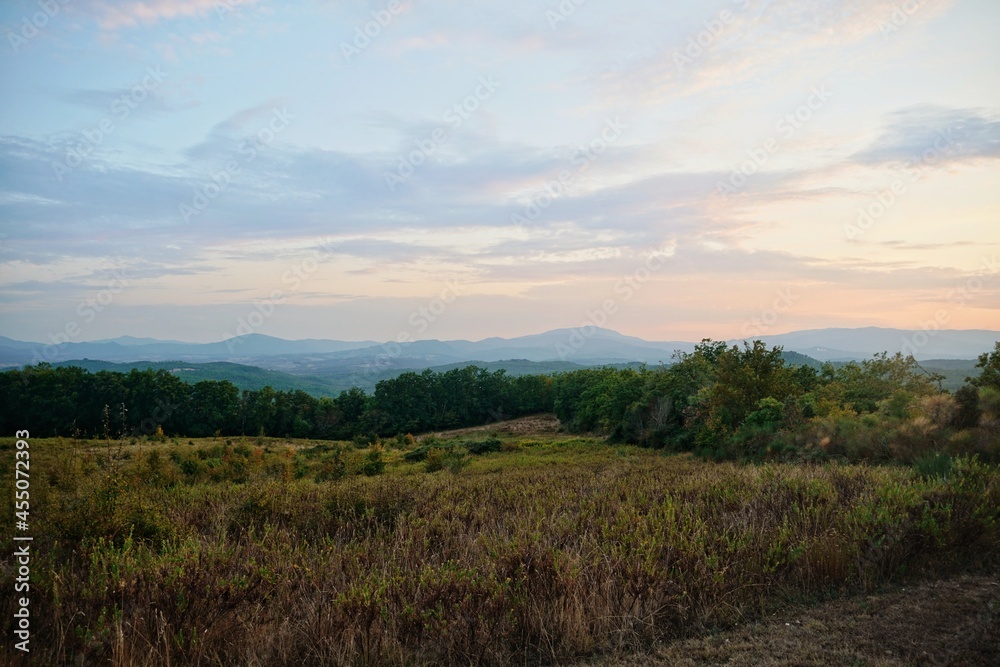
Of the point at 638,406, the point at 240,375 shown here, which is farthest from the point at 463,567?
the point at 240,375

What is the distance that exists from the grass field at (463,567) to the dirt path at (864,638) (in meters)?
0.17

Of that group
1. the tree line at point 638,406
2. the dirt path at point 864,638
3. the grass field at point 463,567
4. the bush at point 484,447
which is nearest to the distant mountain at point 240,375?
the tree line at point 638,406

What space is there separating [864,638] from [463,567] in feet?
11.2

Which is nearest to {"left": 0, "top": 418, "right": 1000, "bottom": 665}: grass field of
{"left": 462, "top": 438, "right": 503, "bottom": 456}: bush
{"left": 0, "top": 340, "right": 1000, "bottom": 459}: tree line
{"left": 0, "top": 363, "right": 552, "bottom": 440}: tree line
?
{"left": 0, "top": 340, "right": 1000, "bottom": 459}: tree line

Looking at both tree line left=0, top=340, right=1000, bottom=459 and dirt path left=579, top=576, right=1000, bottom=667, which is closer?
dirt path left=579, top=576, right=1000, bottom=667

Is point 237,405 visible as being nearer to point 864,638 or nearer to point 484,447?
point 484,447

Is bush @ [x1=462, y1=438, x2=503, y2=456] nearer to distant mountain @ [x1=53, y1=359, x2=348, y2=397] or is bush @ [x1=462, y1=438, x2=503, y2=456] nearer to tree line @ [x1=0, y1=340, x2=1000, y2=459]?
tree line @ [x1=0, y1=340, x2=1000, y2=459]

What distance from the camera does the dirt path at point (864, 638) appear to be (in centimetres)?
389

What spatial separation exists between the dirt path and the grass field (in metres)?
0.17

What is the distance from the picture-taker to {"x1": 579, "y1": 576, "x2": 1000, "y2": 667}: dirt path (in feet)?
12.8

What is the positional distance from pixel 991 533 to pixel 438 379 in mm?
81960

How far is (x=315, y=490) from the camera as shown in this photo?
29.9 feet

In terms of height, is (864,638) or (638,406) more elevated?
(864,638)

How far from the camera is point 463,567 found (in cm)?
511
